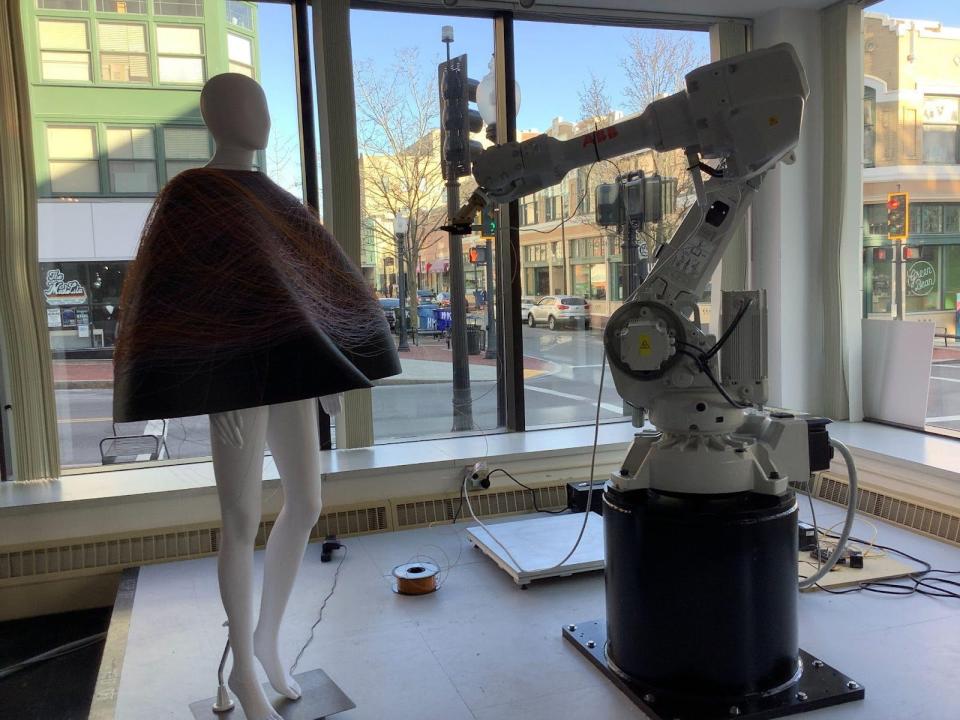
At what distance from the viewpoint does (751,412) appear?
2320 millimetres

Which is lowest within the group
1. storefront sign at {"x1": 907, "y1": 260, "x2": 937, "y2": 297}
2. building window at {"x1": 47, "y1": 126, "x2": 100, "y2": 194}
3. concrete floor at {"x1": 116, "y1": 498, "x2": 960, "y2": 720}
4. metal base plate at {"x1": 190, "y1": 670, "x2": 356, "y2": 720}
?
concrete floor at {"x1": 116, "y1": 498, "x2": 960, "y2": 720}

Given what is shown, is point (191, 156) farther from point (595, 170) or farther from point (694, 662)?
point (694, 662)

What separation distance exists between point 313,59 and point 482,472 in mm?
2177

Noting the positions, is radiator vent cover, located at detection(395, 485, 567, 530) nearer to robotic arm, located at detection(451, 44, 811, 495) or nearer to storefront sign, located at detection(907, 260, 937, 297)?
robotic arm, located at detection(451, 44, 811, 495)

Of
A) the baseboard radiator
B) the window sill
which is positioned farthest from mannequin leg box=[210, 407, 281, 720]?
the window sill

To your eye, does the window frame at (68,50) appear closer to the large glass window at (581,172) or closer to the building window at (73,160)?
the building window at (73,160)

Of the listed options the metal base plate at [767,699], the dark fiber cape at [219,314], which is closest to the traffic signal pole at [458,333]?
the metal base plate at [767,699]

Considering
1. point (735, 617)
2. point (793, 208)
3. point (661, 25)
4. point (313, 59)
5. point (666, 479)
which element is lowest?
point (735, 617)

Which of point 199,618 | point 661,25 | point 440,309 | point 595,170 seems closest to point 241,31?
point 440,309

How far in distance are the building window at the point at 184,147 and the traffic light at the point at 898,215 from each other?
11.7 ft

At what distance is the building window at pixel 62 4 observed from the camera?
139 inches

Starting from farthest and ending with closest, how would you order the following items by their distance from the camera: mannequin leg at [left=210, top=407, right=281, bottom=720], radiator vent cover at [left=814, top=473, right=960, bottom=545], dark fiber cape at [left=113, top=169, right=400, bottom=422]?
radiator vent cover at [left=814, top=473, right=960, bottom=545]
mannequin leg at [left=210, top=407, right=281, bottom=720]
dark fiber cape at [left=113, top=169, right=400, bottom=422]

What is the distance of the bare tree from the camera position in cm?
402

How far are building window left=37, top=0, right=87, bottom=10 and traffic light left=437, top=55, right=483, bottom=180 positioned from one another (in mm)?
1673
